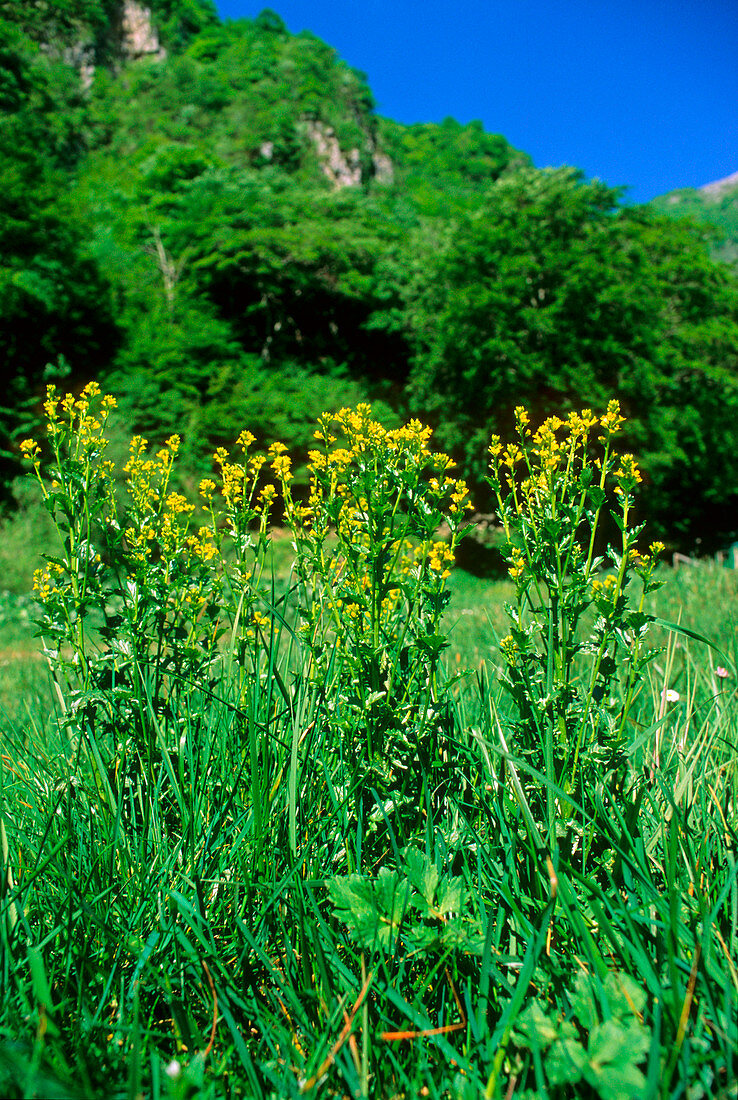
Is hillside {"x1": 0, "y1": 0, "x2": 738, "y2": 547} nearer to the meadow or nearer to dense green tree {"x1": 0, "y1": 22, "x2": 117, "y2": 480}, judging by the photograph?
dense green tree {"x1": 0, "y1": 22, "x2": 117, "y2": 480}

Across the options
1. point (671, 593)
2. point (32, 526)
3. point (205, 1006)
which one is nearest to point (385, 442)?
point (205, 1006)

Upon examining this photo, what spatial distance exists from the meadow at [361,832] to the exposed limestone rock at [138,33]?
65.6 metres

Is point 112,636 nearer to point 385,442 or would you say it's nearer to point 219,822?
point 219,822

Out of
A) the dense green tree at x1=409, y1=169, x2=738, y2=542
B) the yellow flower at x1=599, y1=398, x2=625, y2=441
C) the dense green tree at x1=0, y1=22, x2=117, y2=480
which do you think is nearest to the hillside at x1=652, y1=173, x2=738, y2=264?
the dense green tree at x1=409, y1=169, x2=738, y2=542

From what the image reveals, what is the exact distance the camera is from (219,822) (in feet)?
4.42

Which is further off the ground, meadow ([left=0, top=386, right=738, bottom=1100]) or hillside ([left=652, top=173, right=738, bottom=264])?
hillside ([left=652, top=173, right=738, bottom=264])

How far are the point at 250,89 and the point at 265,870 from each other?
49.0 meters

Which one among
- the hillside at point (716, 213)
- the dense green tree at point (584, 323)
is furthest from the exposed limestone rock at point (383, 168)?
the dense green tree at point (584, 323)

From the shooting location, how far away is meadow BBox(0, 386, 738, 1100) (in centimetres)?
85

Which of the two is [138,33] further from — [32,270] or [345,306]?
[32,270]

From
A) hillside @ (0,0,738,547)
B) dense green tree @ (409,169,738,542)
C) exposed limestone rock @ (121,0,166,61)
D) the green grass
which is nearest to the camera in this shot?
the green grass

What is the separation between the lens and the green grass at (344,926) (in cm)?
81

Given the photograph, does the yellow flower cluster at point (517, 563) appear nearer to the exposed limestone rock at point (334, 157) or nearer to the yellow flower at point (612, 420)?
the yellow flower at point (612, 420)

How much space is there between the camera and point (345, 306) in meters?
24.6
